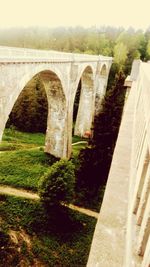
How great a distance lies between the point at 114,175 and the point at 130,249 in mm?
2146

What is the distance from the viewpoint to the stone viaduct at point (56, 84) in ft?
43.3

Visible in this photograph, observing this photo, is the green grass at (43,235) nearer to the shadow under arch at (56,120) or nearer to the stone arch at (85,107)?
the shadow under arch at (56,120)

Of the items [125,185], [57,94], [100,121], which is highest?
[125,185]

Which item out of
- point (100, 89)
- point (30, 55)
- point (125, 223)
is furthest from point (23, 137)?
point (125, 223)

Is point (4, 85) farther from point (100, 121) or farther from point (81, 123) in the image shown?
point (81, 123)

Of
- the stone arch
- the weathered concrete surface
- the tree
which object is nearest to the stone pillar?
the stone arch

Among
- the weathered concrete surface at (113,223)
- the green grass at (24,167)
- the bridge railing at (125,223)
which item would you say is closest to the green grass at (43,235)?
the green grass at (24,167)

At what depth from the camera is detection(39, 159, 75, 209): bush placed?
1714 centimetres

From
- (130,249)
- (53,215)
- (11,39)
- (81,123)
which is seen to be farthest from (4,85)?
(11,39)

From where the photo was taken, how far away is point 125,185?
4.91 metres

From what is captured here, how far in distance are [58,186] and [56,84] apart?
8.85m

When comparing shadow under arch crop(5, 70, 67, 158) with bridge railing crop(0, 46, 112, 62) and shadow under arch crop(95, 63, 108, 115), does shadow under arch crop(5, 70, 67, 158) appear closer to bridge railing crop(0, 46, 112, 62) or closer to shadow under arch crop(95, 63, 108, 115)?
bridge railing crop(0, 46, 112, 62)

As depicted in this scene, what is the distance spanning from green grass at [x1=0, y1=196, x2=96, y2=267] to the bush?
3.07 feet

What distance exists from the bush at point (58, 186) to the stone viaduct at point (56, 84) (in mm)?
5366
